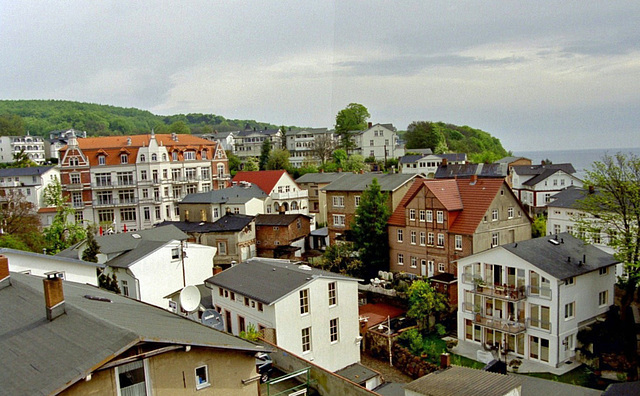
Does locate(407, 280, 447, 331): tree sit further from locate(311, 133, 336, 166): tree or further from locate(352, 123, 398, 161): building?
locate(352, 123, 398, 161): building

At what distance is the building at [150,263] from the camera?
76.0 feet

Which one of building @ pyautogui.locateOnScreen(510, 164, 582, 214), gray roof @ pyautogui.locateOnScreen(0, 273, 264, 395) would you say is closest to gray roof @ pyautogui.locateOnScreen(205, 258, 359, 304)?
gray roof @ pyautogui.locateOnScreen(0, 273, 264, 395)

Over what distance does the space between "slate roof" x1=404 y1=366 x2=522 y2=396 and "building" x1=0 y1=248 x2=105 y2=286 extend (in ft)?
42.7

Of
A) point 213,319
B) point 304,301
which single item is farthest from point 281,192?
point 304,301

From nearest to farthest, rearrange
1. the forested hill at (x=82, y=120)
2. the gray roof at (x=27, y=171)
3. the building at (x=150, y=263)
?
the building at (x=150, y=263) < the gray roof at (x=27, y=171) < the forested hill at (x=82, y=120)

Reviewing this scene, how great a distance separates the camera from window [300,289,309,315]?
57.7 feet

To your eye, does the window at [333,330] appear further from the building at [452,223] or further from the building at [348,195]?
the building at [348,195]

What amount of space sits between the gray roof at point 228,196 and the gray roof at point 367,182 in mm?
8326

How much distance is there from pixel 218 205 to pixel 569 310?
1068 inches

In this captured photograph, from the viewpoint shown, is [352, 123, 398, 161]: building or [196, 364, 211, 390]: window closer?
[196, 364, 211, 390]: window

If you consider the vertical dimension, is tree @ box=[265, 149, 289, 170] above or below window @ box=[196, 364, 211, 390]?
above

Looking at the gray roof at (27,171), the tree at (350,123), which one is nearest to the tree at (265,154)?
the tree at (350,123)

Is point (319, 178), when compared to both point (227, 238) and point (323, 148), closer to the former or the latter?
point (227, 238)

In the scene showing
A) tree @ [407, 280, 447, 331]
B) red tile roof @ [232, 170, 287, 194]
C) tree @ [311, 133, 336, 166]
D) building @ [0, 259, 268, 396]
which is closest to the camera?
building @ [0, 259, 268, 396]
